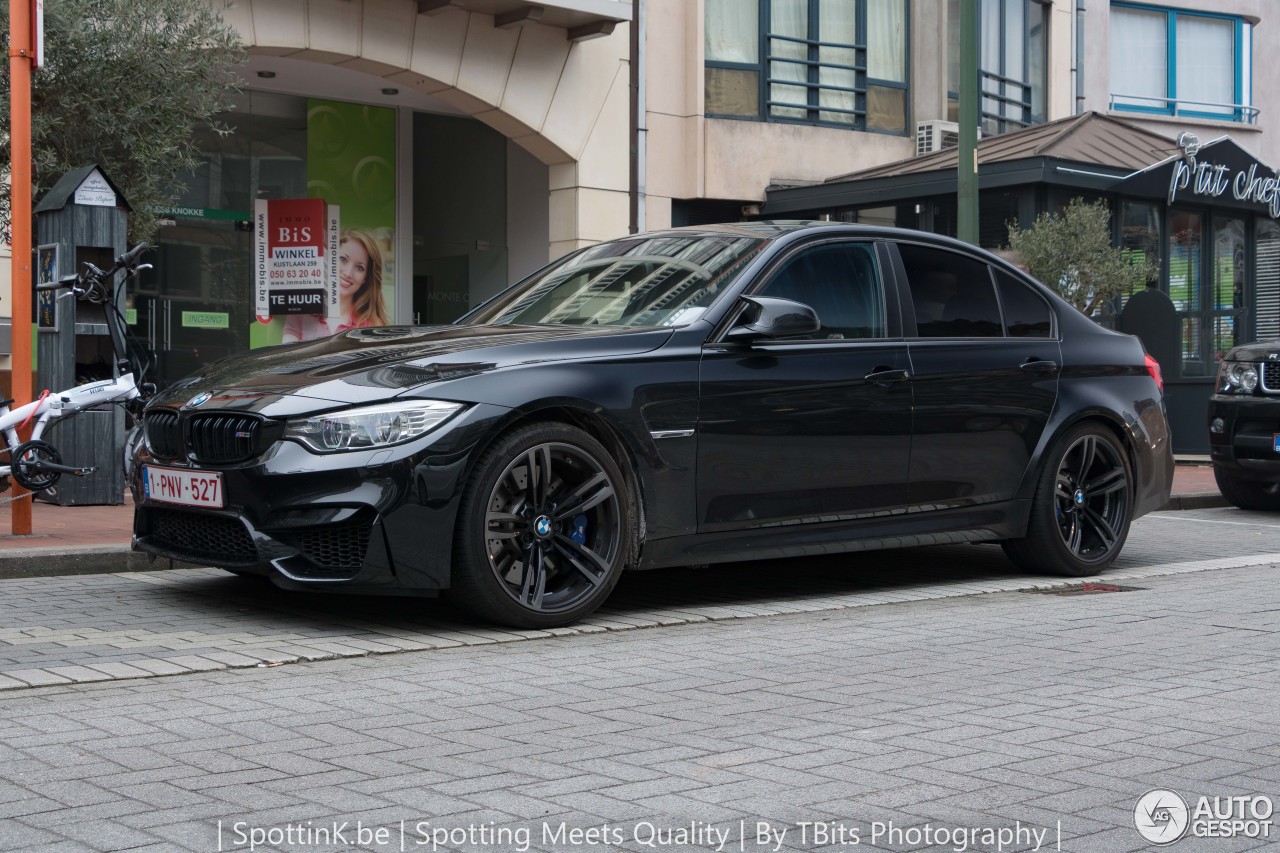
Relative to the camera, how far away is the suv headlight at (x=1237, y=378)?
40.9 ft

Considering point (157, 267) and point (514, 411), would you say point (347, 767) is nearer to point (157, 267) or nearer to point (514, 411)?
point (514, 411)

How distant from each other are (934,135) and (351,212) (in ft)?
25.7

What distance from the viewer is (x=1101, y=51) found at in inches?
998

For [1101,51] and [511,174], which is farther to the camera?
[1101,51]

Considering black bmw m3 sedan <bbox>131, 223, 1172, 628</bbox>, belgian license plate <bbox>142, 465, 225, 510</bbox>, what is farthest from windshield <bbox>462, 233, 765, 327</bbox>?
belgian license plate <bbox>142, 465, 225, 510</bbox>

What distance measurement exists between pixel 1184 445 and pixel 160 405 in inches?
588

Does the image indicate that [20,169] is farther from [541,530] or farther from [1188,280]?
[1188,280]

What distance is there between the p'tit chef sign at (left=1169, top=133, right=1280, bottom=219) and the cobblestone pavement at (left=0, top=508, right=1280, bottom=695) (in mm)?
10446

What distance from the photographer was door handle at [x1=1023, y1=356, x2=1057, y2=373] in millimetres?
7762

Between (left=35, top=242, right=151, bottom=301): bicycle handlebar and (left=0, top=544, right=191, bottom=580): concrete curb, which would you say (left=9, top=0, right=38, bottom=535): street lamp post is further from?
(left=35, top=242, right=151, bottom=301): bicycle handlebar

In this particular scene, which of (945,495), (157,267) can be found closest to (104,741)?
(945,495)

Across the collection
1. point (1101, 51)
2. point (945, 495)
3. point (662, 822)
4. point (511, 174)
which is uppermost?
point (1101, 51)

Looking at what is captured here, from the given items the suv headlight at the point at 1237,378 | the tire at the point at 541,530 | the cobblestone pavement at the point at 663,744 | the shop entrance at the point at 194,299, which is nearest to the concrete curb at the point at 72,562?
the cobblestone pavement at the point at 663,744

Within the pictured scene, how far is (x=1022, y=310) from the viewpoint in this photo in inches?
315
